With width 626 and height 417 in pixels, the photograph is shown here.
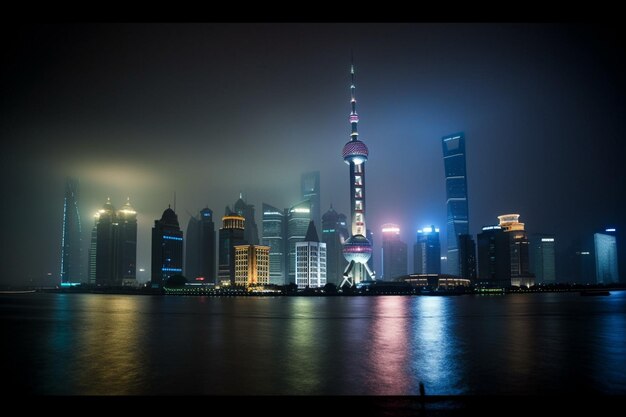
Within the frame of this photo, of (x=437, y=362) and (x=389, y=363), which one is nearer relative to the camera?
(x=389, y=363)

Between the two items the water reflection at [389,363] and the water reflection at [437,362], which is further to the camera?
the water reflection at [437,362]

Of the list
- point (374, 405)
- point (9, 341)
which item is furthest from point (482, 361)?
point (9, 341)

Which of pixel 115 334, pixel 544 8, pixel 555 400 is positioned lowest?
pixel 115 334

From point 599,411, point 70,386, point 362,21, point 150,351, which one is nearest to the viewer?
point 362,21

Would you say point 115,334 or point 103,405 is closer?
point 103,405

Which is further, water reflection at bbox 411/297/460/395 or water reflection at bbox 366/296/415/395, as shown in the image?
water reflection at bbox 411/297/460/395

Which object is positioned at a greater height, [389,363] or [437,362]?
[389,363]

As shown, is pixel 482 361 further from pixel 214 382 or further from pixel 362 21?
pixel 362 21

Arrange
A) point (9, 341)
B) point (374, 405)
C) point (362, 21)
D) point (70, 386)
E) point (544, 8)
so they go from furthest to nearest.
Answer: point (9, 341), point (70, 386), point (374, 405), point (362, 21), point (544, 8)

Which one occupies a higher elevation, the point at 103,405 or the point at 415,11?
the point at 415,11

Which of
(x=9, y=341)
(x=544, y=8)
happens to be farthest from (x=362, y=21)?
(x=9, y=341)
